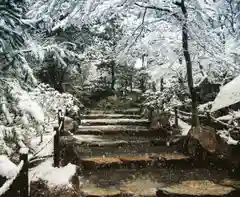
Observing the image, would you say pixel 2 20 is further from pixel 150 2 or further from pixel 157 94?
pixel 157 94

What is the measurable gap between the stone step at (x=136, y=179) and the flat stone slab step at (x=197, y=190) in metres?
0.27

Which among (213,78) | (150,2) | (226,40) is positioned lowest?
(213,78)

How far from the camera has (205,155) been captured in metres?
9.53

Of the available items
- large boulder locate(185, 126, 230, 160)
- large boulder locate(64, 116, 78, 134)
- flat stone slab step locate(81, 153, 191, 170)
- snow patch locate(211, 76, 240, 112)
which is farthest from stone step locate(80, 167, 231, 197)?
large boulder locate(64, 116, 78, 134)

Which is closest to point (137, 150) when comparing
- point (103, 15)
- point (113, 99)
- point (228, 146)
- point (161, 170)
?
point (161, 170)

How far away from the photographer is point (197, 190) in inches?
275

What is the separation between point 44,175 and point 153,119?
1011 cm

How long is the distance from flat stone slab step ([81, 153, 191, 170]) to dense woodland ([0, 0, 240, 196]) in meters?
0.58

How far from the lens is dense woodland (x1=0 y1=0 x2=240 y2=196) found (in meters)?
5.95

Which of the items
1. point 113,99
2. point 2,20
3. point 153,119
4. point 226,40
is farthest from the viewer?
point 113,99

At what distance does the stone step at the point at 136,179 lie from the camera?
23.3 ft

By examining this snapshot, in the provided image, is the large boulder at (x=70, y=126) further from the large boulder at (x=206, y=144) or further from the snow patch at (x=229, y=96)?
the snow patch at (x=229, y=96)

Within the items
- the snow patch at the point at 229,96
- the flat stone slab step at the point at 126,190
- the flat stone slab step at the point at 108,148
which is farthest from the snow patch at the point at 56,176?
the snow patch at the point at 229,96

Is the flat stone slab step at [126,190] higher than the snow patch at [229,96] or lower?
lower
